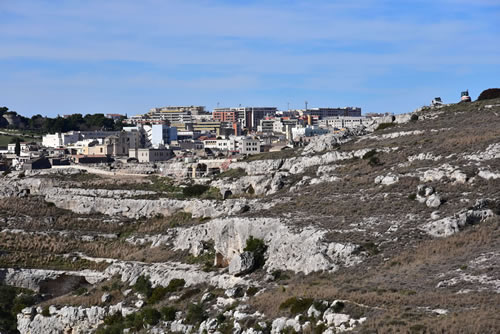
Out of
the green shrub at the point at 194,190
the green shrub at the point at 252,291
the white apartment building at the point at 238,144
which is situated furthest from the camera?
the white apartment building at the point at 238,144

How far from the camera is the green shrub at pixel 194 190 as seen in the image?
8762cm

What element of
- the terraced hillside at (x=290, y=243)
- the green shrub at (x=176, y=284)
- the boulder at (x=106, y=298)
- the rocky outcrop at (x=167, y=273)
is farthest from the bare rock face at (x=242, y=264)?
the boulder at (x=106, y=298)

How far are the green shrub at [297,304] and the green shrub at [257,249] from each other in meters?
11.5

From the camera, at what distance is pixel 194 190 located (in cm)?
8806

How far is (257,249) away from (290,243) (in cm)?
312

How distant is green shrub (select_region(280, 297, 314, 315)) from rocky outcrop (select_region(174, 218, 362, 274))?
246 inches

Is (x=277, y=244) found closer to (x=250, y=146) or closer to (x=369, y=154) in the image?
(x=369, y=154)

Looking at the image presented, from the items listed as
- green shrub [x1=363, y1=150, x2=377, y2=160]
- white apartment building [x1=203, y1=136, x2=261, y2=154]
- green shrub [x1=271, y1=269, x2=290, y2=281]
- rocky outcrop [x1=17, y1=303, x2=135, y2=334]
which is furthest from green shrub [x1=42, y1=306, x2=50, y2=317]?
white apartment building [x1=203, y1=136, x2=261, y2=154]

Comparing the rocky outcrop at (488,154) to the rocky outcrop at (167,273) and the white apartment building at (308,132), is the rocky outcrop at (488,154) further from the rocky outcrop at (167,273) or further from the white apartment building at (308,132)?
the white apartment building at (308,132)

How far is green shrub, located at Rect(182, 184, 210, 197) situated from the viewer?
3450 inches

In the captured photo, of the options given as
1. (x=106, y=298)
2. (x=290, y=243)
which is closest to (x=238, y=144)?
(x=106, y=298)

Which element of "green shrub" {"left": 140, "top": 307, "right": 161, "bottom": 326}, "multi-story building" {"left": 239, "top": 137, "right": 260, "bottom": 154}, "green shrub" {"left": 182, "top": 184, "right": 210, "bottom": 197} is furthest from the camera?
"multi-story building" {"left": 239, "top": 137, "right": 260, "bottom": 154}

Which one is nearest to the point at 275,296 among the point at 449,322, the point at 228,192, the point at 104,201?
the point at 449,322

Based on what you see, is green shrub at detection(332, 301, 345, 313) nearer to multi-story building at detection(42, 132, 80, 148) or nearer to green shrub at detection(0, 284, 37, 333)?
green shrub at detection(0, 284, 37, 333)
